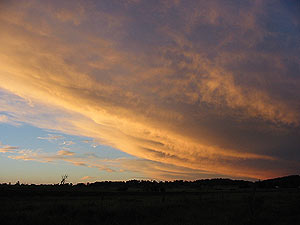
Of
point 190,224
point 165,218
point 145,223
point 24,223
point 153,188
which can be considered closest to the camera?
point 24,223

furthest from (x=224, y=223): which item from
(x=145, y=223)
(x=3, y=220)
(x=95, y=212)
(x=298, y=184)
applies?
(x=298, y=184)

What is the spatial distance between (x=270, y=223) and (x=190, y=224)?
726 cm

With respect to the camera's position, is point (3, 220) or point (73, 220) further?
point (73, 220)

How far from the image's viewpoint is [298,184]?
138 metres

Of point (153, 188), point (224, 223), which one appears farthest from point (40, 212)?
point (153, 188)

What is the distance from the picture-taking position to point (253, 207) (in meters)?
26.1

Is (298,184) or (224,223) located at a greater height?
(298,184)

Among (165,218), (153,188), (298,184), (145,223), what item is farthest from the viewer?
(298,184)

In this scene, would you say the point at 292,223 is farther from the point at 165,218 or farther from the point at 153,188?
the point at 153,188

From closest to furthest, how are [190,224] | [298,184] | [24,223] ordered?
[24,223]
[190,224]
[298,184]

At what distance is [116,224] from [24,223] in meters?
7.69

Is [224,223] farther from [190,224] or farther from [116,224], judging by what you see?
[116,224]

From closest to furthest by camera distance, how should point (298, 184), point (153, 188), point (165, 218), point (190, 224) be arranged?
1. point (190, 224)
2. point (165, 218)
3. point (153, 188)
4. point (298, 184)

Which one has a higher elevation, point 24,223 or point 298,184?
point 298,184
